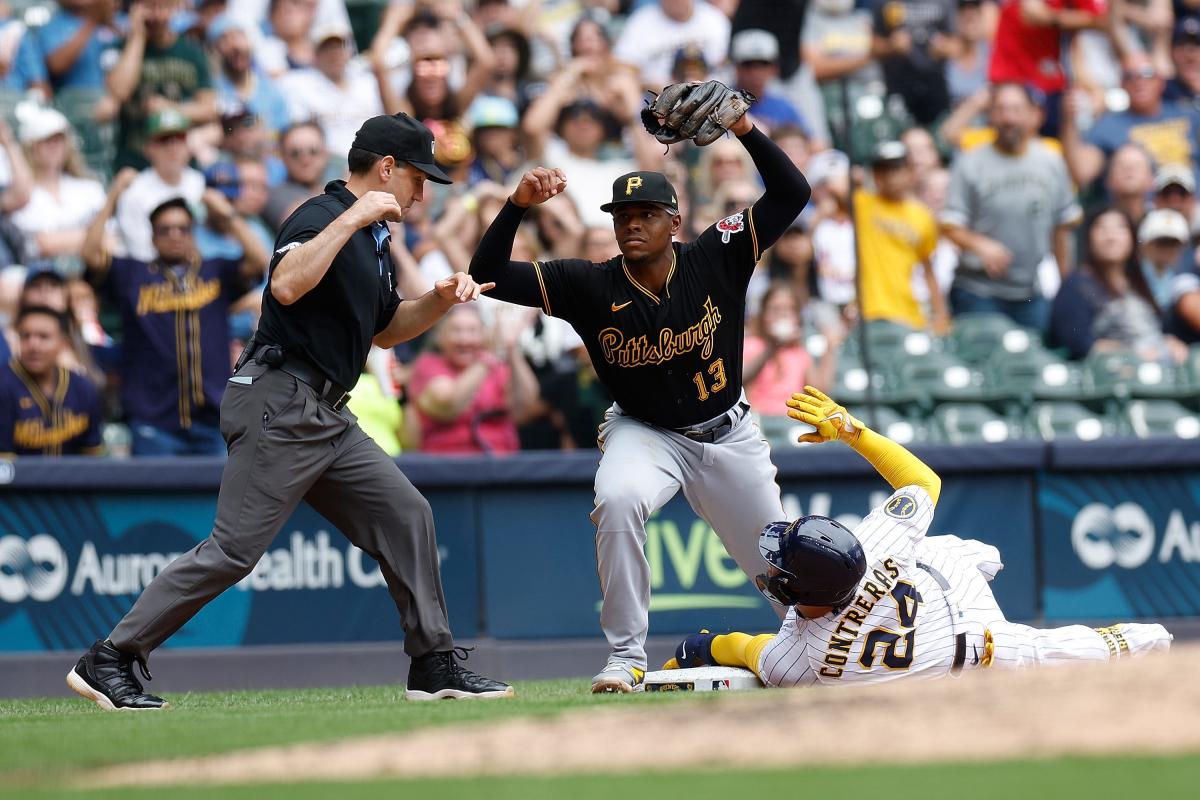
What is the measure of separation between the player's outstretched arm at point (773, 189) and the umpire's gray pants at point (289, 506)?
1.67 metres

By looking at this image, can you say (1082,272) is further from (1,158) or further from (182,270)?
(1,158)

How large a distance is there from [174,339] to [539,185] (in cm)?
362

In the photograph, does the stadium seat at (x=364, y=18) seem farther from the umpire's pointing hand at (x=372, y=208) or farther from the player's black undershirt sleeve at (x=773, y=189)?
the umpire's pointing hand at (x=372, y=208)

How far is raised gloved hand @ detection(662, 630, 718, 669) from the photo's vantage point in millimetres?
6309

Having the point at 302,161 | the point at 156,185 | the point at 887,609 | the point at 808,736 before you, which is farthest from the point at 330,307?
the point at 302,161

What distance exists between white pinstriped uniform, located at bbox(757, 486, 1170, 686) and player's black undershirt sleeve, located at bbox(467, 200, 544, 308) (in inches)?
60.2

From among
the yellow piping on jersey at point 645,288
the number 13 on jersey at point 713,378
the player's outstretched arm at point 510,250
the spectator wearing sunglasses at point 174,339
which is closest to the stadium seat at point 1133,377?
the number 13 on jersey at point 713,378

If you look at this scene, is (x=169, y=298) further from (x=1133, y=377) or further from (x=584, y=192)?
(x=1133, y=377)

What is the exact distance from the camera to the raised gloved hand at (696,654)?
6.31 m

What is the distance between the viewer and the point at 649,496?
5.80 metres

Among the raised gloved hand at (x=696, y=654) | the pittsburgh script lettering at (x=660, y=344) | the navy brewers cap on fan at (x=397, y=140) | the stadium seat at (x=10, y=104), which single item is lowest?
the raised gloved hand at (x=696, y=654)

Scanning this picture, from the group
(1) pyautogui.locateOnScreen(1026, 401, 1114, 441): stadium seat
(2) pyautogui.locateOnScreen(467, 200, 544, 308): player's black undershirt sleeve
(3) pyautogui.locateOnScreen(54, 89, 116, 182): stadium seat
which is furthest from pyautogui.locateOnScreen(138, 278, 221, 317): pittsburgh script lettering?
(1) pyautogui.locateOnScreen(1026, 401, 1114, 441): stadium seat

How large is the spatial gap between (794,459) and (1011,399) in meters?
2.11

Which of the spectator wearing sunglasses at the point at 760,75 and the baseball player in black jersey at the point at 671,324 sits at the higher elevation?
the spectator wearing sunglasses at the point at 760,75
